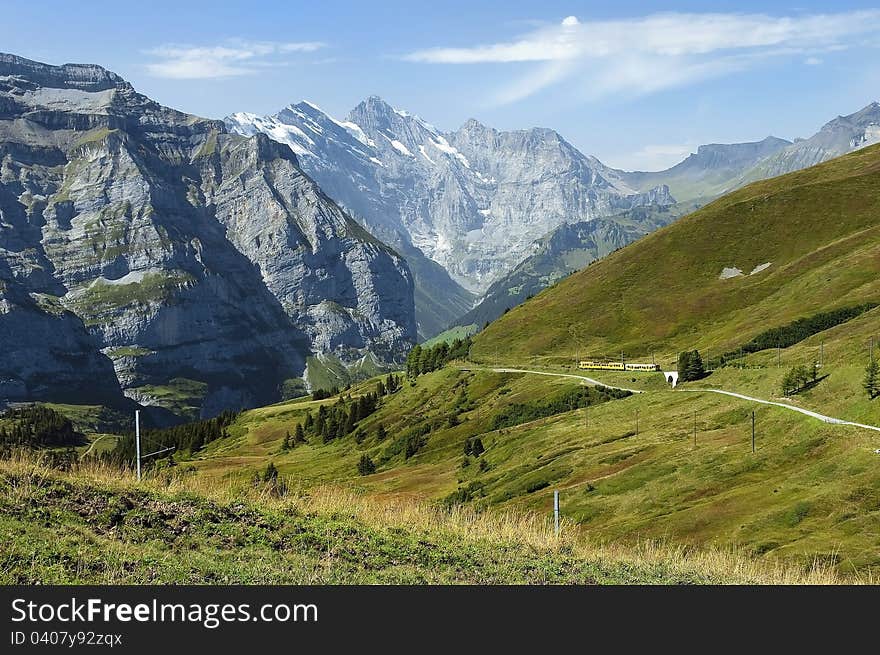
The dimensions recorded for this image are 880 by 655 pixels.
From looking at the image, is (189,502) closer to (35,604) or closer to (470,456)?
(35,604)

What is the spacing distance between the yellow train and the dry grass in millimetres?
145753

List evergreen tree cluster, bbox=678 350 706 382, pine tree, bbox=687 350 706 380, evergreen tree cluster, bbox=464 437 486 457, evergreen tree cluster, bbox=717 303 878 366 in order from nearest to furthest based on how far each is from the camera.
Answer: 1. pine tree, bbox=687 350 706 380
2. evergreen tree cluster, bbox=678 350 706 382
3. evergreen tree cluster, bbox=464 437 486 457
4. evergreen tree cluster, bbox=717 303 878 366

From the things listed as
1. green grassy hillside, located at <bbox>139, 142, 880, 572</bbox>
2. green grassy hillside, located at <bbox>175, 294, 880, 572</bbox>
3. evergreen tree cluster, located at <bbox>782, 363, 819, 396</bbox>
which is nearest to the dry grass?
green grassy hillside, located at <bbox>139, 142, 880, 572</bbox>

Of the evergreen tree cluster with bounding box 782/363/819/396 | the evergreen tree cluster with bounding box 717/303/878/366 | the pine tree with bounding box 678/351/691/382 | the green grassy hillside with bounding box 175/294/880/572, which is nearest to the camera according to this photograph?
the green grassy hillside with bounding box 175/294/880/572

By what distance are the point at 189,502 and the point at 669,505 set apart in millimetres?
58516

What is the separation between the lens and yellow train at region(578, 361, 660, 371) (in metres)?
172

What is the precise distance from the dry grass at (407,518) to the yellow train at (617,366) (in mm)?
145753

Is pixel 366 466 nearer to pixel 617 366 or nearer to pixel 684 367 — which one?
pixel 617 366

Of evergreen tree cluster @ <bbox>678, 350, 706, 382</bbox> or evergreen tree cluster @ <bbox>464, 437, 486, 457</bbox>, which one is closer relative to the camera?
evergreen tree cluster @ <bbox>678, 350, 706, 382</bbox>

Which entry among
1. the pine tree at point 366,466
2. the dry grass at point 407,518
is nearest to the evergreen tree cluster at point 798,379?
the dry grass at point 407,518

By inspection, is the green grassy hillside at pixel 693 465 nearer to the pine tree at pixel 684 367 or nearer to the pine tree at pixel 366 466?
the pine tree at pixel 366 466

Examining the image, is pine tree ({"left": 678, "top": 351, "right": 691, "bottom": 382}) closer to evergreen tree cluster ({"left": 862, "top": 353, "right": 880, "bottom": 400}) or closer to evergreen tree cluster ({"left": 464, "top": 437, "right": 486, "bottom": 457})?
evergreen tree cluster ({"left": 464, "top": 437, "right": 486, "bottom": 457})

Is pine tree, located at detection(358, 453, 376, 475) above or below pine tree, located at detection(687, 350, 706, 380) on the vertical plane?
below

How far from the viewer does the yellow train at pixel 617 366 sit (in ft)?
565
